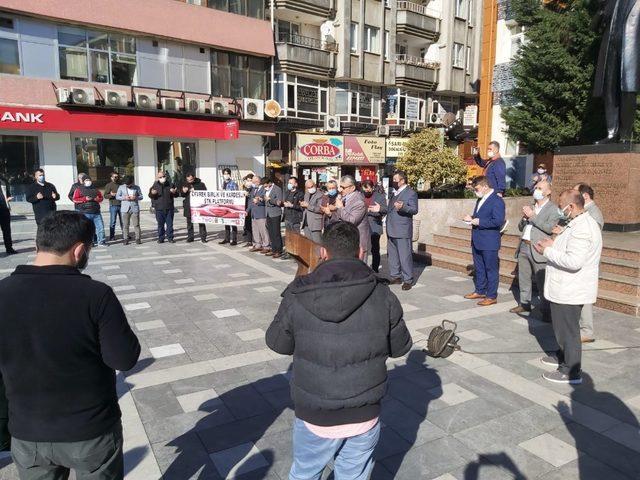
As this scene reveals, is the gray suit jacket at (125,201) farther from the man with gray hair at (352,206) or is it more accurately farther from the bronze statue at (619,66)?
the bronze statue at (619,66)

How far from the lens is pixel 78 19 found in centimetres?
1959

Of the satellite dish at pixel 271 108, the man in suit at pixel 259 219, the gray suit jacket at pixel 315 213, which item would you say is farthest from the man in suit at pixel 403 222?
the satellite dish at pixel 271 108

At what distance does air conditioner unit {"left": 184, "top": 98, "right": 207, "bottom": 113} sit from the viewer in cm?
2234

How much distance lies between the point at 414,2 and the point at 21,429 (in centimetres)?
3550

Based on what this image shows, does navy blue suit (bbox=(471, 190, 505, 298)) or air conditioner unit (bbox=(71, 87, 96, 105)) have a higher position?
air conditioner unit (bbox=(71, 87, 96, 105))

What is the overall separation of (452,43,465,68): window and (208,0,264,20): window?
49.5 feet

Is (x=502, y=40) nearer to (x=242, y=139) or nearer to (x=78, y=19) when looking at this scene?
A: (x=242, y=139)

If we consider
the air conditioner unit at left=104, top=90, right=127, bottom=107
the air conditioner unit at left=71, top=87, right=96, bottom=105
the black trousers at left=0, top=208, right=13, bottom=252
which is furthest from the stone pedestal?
the air conditioner unit at left=71, top=87, right=96, bottom=105

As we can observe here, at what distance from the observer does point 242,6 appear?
24.2 metres

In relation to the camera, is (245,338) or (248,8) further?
(248,8)

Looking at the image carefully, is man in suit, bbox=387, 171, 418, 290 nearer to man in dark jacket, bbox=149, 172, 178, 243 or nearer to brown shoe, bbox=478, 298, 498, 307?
brown shoe, bbox=478, 298, 498, 307

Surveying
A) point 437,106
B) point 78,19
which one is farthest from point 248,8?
point 437,106

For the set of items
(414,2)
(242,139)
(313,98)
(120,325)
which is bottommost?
(120,325)

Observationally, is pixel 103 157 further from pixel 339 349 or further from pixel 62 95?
pixel 339 349
